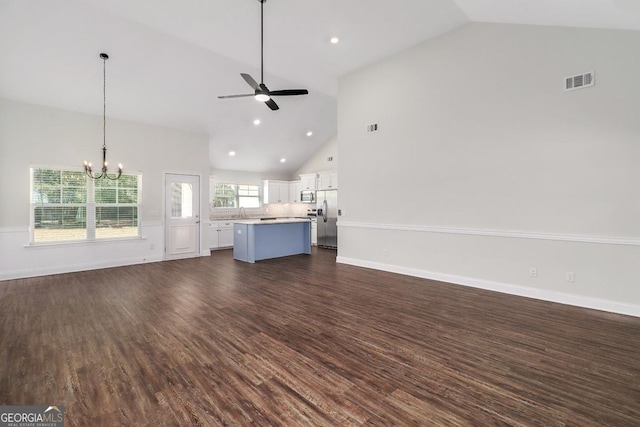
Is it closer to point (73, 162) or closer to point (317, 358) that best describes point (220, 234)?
point (73, 162)

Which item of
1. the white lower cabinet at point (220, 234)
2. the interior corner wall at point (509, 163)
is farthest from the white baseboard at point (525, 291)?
the white lower cabinet at point (220, 234)

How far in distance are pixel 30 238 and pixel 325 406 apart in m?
6.27

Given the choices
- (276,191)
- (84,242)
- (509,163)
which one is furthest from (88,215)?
(509,163)

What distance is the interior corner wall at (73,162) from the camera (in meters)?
5.03

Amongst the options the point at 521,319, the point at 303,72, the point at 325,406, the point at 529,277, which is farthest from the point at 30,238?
the point at 529,277

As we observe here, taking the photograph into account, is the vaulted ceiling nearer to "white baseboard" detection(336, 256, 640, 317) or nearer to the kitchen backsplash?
"white baseboard" detection(336, 256, 640, 317)

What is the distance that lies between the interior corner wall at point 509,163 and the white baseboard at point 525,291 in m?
0.01

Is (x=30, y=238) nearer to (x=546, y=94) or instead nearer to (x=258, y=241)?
(x=258, y=241)

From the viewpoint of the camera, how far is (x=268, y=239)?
272 inches

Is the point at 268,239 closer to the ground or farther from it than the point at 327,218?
closer to the ground

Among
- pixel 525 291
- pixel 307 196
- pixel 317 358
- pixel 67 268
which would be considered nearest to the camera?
pixel 317 358

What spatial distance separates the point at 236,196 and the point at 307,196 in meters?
2.38

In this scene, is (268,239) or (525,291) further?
(268,239)

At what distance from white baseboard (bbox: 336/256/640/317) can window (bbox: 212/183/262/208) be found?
230 inches
